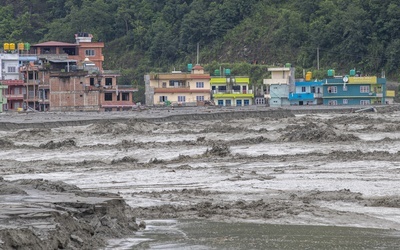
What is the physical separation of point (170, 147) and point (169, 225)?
2119 centimetres

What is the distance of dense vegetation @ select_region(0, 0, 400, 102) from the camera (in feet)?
316

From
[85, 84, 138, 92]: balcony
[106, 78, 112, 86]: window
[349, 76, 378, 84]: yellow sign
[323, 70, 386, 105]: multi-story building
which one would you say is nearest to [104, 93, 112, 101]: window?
[85, 84, 138, 92]: balcony

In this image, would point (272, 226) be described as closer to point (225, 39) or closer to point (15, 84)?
point (15, 84)

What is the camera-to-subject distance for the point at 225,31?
10469 centimetres

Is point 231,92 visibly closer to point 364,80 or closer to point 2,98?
point 364,80

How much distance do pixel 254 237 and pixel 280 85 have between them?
7321cm

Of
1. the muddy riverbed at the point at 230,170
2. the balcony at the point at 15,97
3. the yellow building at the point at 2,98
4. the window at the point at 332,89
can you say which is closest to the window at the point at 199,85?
the window at the point at 332,89

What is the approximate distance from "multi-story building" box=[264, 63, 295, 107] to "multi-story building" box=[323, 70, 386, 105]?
321cm

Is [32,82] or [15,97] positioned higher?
[32,82]

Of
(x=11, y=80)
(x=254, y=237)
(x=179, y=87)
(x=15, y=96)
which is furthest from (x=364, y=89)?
(x=254, y=237)

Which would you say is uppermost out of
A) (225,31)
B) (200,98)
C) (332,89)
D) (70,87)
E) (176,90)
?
(225,31)

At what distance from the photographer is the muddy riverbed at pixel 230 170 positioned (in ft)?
71.4

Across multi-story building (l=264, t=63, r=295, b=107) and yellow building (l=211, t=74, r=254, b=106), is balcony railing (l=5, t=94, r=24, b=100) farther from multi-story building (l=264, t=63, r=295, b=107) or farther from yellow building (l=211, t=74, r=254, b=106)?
multi-story building (l=264, t=63, r=295, b=107)

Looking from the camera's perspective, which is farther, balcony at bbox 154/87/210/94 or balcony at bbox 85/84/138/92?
balcony at bbox 154/87/210/94
